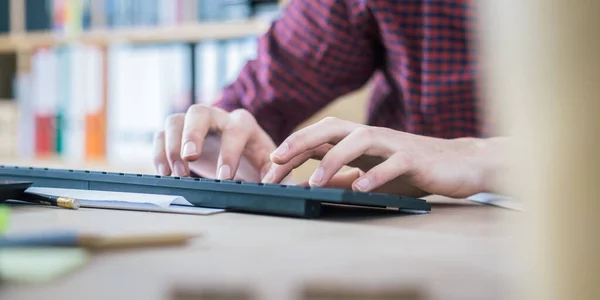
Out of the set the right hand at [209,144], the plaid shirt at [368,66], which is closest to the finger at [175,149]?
the right hand at [209,144]

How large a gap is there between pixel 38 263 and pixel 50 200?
0.25m

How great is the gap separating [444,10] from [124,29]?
4.37ft

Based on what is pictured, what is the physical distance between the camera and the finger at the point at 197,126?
0.57 metres

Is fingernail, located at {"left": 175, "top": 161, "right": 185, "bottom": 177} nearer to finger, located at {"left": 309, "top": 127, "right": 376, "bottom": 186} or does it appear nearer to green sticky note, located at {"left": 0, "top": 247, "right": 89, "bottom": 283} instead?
finger, located at {"left": 309, "top": 127, "right": 376, "bottom": 186}

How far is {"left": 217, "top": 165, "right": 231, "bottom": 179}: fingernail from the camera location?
59cm

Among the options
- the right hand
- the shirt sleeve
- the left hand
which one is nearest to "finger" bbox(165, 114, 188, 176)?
the right hand

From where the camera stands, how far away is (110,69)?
84.0 inches

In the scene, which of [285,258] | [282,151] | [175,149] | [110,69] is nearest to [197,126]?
[175,149]

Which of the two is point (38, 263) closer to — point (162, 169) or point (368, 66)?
point (162, 169)

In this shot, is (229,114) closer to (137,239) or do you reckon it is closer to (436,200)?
(436,200)

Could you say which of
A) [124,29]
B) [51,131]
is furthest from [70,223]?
[51,131]

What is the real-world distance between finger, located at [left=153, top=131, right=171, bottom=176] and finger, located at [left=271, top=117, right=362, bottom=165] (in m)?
0.21

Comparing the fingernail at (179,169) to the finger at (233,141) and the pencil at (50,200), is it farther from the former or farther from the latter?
the pencil at (50,200)

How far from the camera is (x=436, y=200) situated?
587 millimetres
